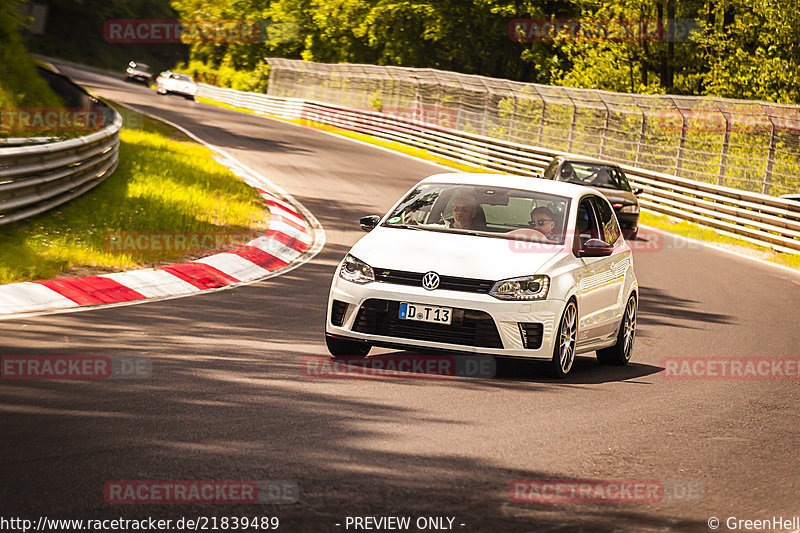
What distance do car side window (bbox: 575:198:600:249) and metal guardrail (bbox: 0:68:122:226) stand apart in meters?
6.43

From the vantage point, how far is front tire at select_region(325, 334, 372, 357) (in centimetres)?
859

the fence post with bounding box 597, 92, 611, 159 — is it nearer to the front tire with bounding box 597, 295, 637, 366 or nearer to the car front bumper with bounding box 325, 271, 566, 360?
the front tire with bounding box 597, 295, 637, 366

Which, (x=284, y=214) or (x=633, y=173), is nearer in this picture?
(x=284, y=214)

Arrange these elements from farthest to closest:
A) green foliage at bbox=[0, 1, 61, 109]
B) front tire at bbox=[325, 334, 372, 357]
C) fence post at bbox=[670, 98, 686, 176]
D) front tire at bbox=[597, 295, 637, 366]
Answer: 1. fence post at bbox=[670, 98, 686, 176]
2. green foliage at bbox=[0, 1, 61, 109]
3. front tire at bbox=[597, 295, 637, 366]
4. front tire at bbox=[325, 334, 372, 357]

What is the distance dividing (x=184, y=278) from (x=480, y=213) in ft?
14.9

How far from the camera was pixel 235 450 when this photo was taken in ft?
18.3

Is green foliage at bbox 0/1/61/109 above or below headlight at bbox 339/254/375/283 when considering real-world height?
above

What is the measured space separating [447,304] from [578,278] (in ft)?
4.56

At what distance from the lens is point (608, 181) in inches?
909

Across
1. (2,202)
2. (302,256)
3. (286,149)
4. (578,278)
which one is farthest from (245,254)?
(286,149)

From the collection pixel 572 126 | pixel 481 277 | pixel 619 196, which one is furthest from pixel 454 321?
pixel 572 126

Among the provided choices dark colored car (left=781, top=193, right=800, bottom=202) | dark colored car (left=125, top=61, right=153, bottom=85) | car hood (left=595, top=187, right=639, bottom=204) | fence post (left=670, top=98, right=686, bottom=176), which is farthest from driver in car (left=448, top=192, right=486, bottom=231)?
dark colored car (left=125, top=61, right=153, bottom=85)

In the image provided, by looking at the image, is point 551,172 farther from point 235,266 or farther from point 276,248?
point 235,266

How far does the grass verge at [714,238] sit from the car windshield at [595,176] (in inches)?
119
